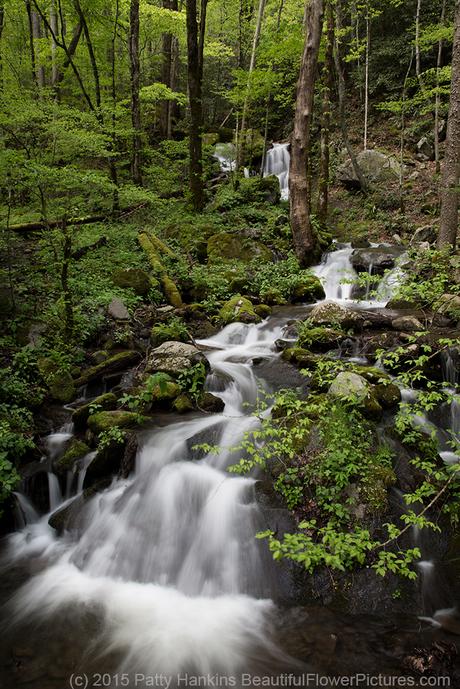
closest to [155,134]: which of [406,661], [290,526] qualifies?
[290,526]

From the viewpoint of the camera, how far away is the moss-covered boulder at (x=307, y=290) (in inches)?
411

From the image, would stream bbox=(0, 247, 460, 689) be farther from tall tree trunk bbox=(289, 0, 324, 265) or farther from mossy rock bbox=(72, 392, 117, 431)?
tall tree trunk bbox=(289, 0, 324, 265)

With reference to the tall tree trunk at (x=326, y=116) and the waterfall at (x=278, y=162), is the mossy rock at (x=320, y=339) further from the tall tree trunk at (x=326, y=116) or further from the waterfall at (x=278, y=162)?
the waterfall at (x=278, y=162)

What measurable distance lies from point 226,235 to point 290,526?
931 centimetres

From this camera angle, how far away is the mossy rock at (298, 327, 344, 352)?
746cm

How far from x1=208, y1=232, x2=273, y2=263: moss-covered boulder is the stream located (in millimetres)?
6468

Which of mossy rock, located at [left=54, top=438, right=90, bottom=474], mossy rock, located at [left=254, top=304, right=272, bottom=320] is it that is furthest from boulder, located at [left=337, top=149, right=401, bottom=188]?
mossy rock, located at [left=54, top=438, right=90, bottom=474]

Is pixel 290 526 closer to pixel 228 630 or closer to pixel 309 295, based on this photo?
pixel 228 630

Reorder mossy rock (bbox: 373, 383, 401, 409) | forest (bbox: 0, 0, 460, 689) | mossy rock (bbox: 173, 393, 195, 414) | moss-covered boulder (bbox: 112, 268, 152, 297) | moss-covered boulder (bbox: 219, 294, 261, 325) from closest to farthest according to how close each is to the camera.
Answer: forest (bbox: 0, 0, 460, 689) < mossy rock (bbox: 373, 383, 401, 409) < mossy rock (bbox: 173, 393, 195, 414) < moss-covered boulder (bbox: 219, 294, 261, 325) < moss-covered boulder (bbox: 112, 268, 152, 297)

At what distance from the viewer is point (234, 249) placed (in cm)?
1182

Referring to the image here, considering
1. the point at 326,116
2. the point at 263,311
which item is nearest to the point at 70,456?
the point at 263,311

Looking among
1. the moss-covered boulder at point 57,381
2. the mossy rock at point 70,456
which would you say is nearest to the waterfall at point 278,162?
the moss-covered boulder at point 57,381

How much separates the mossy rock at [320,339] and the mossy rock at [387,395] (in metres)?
1.89

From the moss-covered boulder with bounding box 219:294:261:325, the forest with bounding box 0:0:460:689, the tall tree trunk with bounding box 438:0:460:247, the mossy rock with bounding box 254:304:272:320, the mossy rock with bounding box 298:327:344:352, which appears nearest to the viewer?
the forest with bounding box 0:0:460:689
